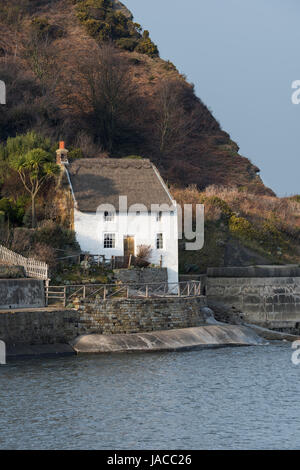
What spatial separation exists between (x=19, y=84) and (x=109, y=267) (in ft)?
98.2

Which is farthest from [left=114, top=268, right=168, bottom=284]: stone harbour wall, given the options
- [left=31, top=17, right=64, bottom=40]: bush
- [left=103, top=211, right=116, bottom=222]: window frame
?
[left=31, top=17, right=64, bottom=40]: bush

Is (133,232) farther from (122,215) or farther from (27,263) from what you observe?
(27,263)

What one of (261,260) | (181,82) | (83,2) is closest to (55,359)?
(261,260)

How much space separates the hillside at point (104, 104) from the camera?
7244 centimetres

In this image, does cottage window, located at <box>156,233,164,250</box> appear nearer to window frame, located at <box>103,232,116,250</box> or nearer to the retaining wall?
window frame, located at <box>103,232,116,250</box>

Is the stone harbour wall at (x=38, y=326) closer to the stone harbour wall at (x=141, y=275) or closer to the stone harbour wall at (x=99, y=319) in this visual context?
the stone harbour wall at (x=99, y=319)

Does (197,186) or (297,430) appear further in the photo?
(197,186)

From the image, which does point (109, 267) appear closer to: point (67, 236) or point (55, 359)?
point (67, 236)

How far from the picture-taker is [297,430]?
27.9 metres

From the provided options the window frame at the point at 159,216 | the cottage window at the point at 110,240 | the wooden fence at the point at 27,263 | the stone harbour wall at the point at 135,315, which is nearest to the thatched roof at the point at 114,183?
the window frame at the point at 159,216

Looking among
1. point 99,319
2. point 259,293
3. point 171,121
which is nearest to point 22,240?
point 99,319

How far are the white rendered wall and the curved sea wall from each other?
10.3ft

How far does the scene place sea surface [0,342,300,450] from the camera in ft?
86.8
